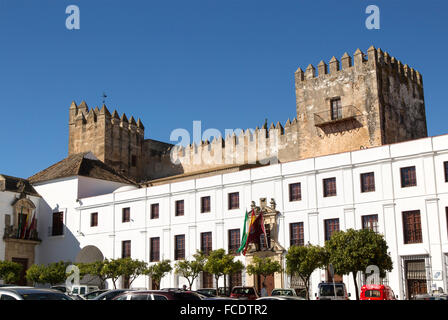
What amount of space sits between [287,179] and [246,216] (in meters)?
3.52

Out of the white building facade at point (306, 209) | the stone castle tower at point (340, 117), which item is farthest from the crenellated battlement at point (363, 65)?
the white building facade at point (306, 209)

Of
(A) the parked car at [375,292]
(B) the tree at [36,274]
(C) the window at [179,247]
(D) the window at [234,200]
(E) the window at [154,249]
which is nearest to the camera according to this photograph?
(A) the parked car at [375,292]

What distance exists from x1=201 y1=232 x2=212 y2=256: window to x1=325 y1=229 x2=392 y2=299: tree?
1160 cm

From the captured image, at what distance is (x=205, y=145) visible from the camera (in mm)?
56062

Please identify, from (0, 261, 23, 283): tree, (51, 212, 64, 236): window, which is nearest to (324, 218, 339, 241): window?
(0, 261, 23, 283): tree

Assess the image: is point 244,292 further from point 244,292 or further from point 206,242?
point 206,242

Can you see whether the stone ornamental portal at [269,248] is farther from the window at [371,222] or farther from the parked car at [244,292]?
the parked car at [244,292]

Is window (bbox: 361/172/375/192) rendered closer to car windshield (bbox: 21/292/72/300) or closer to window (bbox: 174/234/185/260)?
window (bbox: 174/234/185/260)

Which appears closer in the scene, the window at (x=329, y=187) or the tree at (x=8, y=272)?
the window at (x=329, y=187)

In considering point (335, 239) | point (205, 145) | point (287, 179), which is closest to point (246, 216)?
point (287, 179)

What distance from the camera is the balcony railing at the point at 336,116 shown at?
1713 inches

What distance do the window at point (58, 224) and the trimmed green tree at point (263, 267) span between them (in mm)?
20093

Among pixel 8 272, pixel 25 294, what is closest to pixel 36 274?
pixel 8 272

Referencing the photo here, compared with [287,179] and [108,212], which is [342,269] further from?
[108,212]
